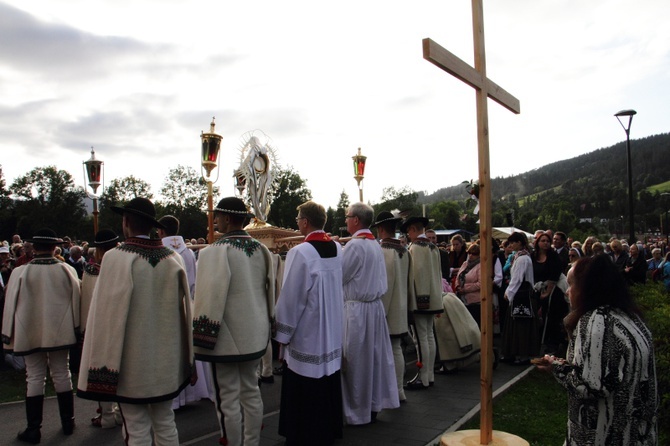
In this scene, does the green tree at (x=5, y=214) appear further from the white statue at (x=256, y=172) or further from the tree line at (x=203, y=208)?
the white statue at (x=256, y=172)

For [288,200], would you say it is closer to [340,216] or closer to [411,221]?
[340,216]

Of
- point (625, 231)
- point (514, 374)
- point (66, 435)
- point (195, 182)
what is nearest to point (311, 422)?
point (66, 435)

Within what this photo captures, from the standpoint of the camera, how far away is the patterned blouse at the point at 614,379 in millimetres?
3182

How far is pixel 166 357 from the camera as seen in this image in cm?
425

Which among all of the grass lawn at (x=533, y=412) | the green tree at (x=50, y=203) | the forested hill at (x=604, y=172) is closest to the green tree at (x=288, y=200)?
the green tree at (x=50, y=203)

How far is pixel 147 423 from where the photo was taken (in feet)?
13.8

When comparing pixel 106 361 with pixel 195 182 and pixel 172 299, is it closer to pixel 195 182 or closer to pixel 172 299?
pixel 172 299

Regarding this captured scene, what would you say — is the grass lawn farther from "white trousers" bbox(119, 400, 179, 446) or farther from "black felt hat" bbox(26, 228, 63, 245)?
"black felt hat" bbox(26, 228, 63, 245)

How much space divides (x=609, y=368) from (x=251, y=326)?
2.93 m

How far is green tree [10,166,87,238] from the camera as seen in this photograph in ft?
213

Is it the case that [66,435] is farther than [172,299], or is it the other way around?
[66,435]

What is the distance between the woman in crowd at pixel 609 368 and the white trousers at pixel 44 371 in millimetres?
5132

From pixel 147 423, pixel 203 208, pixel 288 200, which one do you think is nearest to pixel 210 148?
pixel 147 423

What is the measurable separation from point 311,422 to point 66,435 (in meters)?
2.89
